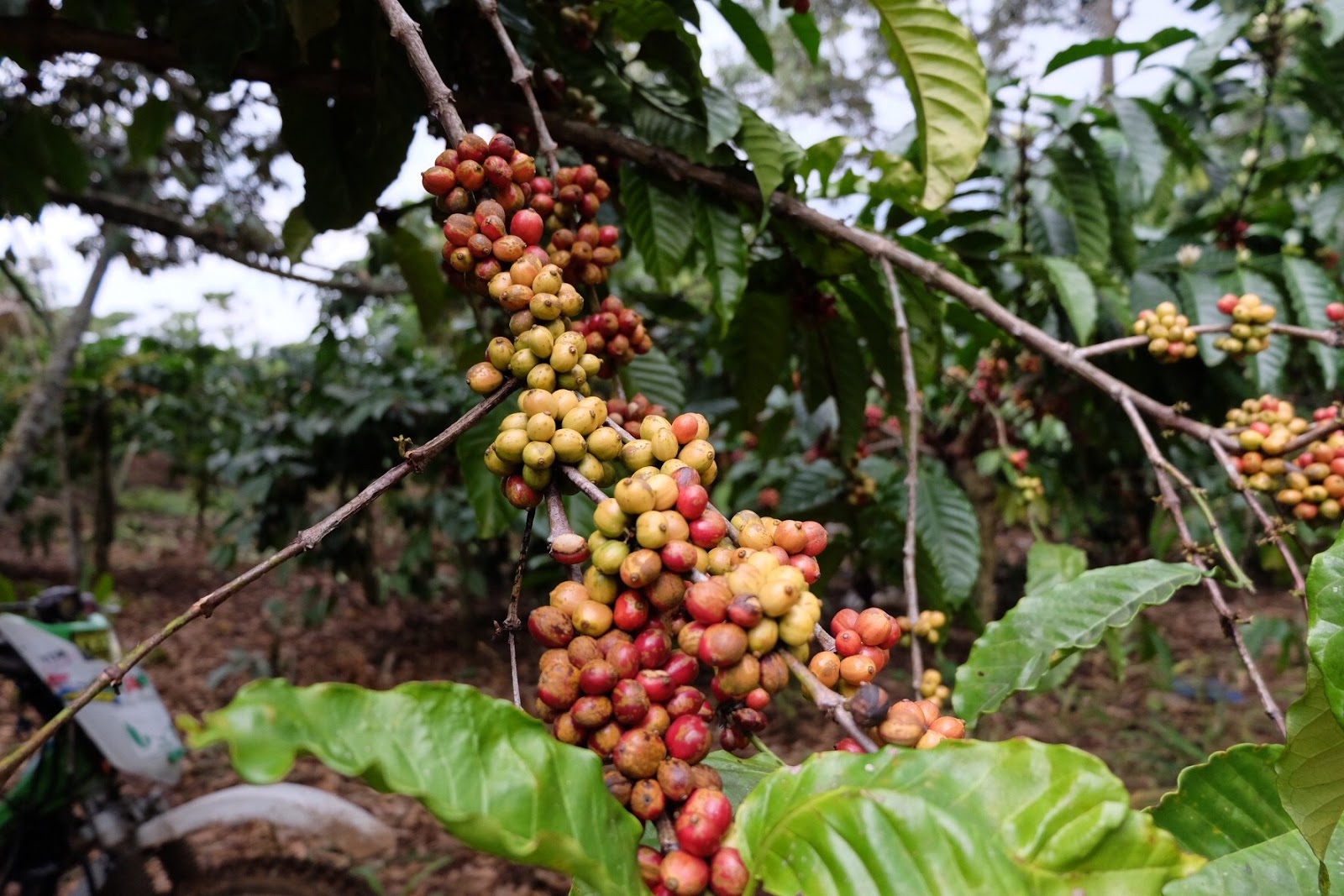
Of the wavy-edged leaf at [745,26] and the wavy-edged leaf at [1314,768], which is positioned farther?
the wavy-edged leaf at [745,26]

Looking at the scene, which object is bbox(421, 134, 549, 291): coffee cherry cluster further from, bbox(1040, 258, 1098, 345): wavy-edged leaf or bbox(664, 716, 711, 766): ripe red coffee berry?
bbox(1040, 258, 1098, 345): wavy-edged leaf

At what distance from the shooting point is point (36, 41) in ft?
4.50

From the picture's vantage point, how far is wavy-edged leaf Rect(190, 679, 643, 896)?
43cm

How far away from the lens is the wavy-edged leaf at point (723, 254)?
4.58 ft

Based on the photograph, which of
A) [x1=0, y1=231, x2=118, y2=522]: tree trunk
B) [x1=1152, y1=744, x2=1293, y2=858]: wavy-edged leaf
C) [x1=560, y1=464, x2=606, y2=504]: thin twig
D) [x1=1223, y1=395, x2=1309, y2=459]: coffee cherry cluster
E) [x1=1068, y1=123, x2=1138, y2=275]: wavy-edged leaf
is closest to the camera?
[x1=560, y1=464, x2=606, y2=504]: thin twig

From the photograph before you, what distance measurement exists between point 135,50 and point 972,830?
1.72 metres

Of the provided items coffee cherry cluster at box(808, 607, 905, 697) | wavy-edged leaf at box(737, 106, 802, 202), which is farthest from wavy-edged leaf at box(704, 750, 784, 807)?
wavy-edged leaf at box(737, 106, 802, 202)

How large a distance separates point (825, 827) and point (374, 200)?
4.76 feet

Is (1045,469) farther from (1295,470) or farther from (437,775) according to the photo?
(437,775)

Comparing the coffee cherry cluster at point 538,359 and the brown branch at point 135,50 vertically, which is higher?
the brown branch at point 135,50

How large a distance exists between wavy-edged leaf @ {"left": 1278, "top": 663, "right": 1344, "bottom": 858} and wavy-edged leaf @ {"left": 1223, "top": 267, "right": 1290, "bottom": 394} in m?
1.61

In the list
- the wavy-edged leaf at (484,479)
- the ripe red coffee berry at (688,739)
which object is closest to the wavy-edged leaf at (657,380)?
the wavy-edged leaf at (484,479)

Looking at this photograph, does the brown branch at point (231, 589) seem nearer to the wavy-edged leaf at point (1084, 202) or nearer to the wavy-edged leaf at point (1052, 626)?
the wavy-edged leaf at point (1052, 626)

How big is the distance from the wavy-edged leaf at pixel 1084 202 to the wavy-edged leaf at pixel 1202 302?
0.83ft
